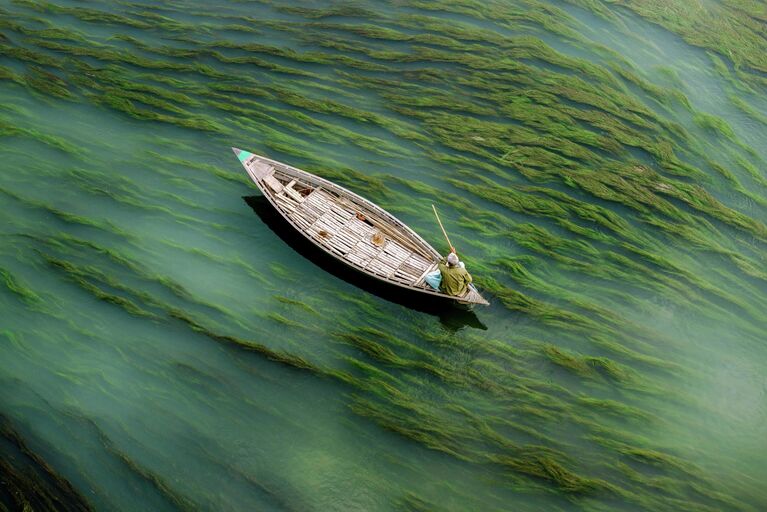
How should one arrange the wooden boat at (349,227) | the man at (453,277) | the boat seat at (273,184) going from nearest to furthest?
the man at (453,277)
the wooden boat at (349,227)
the boat seat at (273,184)

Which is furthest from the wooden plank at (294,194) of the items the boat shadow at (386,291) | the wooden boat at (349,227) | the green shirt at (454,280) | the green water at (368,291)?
the green shirt at (454,280)

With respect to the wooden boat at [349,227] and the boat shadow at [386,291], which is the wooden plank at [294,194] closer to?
the wooden boat at [349,227]

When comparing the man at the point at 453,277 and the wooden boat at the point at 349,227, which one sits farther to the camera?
the wooden boat at the point at 349,227

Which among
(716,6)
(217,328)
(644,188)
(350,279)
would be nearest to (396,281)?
(350,279)

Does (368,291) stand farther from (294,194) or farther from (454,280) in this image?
(294,194)

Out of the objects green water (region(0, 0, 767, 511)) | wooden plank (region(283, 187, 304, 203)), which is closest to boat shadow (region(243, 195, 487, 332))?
green water (region(0, 0, 767, 511))

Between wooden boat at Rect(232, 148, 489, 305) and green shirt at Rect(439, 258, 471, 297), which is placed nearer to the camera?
green shirt at Rect(439, 258, 471, 297)

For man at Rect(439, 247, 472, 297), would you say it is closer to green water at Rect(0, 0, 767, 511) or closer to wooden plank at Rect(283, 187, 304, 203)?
green water at Rect(0, 0, 767, 511)
